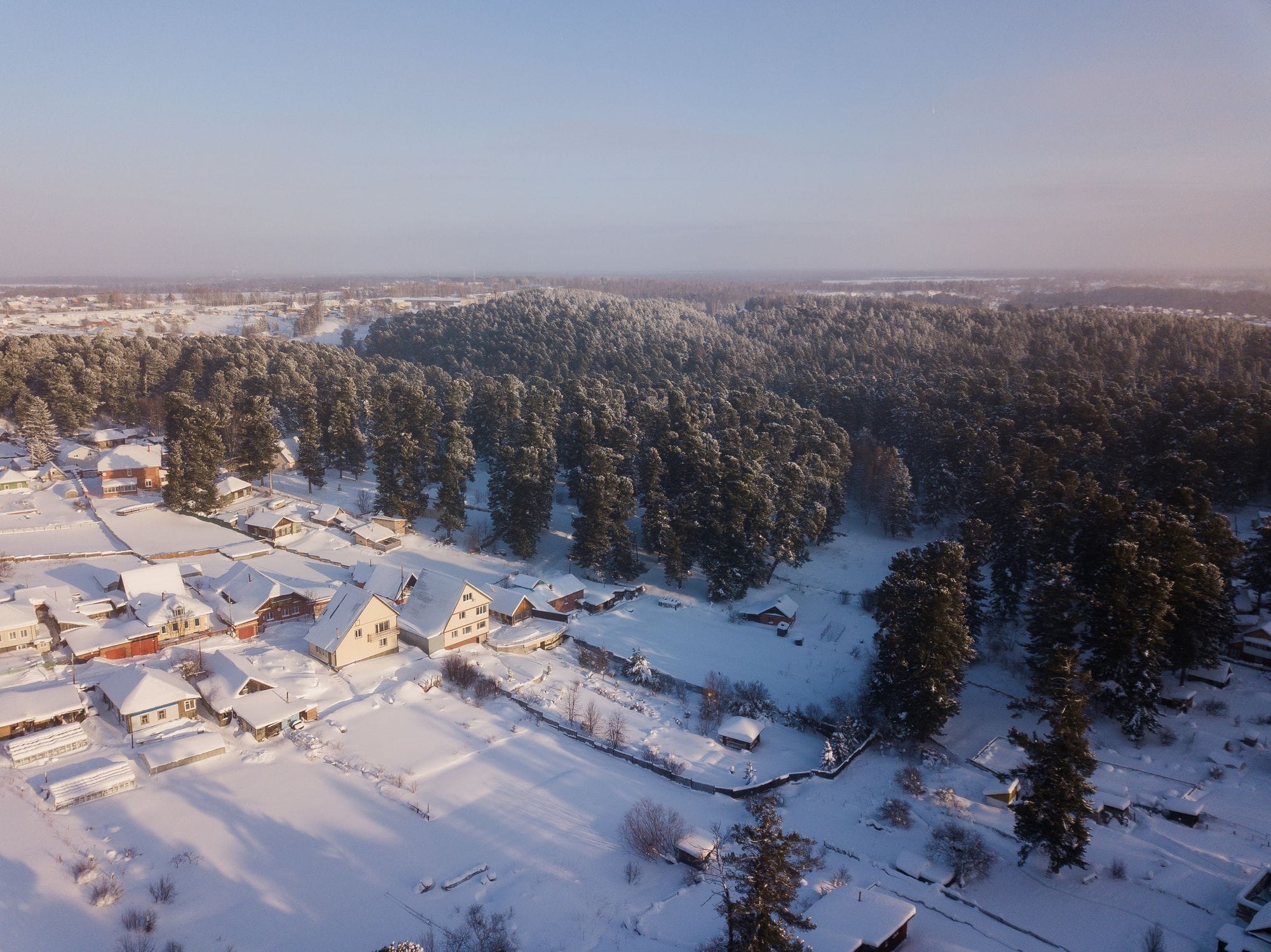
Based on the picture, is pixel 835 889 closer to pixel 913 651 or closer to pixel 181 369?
pixel 913 651

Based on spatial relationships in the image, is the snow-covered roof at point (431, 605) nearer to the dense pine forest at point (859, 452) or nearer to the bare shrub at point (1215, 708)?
the dense pine forest at point (859, 452)

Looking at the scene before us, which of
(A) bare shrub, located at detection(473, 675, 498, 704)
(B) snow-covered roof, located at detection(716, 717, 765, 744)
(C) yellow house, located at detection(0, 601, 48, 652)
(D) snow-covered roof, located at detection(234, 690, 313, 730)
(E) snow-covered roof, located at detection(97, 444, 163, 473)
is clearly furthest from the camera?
(E) snow-covered roof, located at detection(97, 444, 163, 473)

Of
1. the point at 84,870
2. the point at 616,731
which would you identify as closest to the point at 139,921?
the point at 84,870

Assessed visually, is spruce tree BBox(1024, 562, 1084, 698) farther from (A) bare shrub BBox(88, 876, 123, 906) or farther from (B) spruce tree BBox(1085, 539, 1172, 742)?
(A) bare shrub BBox(88, 876, 123, 906)

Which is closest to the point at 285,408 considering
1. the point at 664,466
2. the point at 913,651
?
the point at 664,466

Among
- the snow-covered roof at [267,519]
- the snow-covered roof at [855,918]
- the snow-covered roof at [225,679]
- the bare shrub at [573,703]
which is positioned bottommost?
the bare shrub at [573,703]

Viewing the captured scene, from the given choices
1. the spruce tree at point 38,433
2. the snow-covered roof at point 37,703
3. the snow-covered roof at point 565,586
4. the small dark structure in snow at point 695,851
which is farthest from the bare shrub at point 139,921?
the spruce tree at point 38,433

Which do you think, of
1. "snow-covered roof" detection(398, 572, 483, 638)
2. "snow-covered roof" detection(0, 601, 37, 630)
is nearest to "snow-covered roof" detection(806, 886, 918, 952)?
"snow-covered roof" detection(398, 572, 483, 638)
